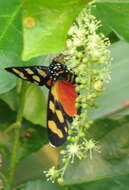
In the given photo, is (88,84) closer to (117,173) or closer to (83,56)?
(83,56)

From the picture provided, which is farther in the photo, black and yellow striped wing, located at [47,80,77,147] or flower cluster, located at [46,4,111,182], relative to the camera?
black and yellow striped wing, located at [47,80,77,147]

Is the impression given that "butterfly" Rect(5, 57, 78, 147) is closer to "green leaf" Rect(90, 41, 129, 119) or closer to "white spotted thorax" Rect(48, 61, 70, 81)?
"white spotted thorax" Rect(48, 61, 70, 81)

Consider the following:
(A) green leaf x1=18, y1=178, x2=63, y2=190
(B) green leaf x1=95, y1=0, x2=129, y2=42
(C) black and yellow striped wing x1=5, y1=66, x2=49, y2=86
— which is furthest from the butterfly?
(A) green leaf x1=18, y1=178, x2=63, y2=190

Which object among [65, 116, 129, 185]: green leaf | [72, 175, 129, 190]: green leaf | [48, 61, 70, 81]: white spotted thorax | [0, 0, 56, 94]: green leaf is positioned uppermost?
[0, 0, 56, 94]: green leaf

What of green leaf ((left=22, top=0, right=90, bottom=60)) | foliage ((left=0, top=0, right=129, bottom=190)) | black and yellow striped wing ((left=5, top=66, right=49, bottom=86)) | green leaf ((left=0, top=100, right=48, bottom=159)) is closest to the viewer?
green leaf ((left=22, top=0, right=90, bottom=60))

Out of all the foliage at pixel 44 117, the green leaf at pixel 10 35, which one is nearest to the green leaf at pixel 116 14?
the foliage at pixel 44 117

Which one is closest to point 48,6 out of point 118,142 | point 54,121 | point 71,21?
point 71,21

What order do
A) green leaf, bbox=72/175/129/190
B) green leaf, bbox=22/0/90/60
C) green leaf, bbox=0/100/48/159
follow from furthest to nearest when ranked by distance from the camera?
green leaf, bbox=0/100/48/159 < green leaf, bbox=72/175/129/190 < green leaf, bbox=22/0/90/60
